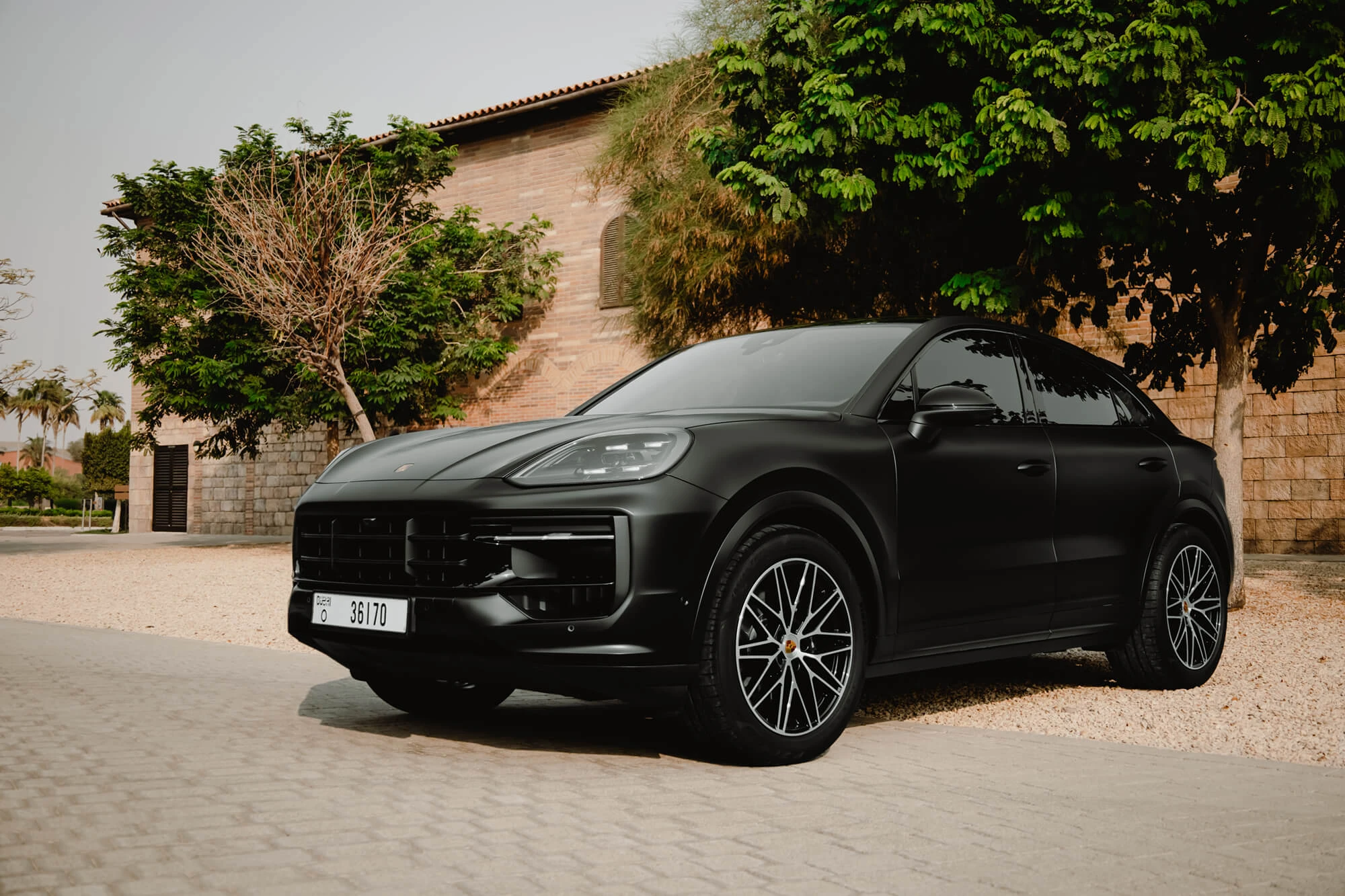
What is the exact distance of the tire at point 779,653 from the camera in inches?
170

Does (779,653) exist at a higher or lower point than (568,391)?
lower

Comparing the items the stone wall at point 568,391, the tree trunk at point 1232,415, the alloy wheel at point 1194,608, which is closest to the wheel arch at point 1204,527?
the alloy wheel at point 1194,608

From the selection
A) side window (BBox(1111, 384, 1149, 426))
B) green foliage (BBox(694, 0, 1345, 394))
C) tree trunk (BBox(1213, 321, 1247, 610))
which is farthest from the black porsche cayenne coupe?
tree trunk (BBox(1213, 321, 1247, 610))

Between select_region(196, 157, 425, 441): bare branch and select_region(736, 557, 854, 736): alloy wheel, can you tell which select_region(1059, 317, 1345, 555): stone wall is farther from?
select_region(736, 557, 854, 736): alloy wheel

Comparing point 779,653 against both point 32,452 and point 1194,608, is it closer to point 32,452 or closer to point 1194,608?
point 1194,608

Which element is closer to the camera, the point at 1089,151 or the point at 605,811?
the point at 605,811

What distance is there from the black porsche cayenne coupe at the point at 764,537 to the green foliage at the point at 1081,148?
406 centimetres

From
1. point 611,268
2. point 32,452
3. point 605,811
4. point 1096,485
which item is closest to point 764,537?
point 605,811

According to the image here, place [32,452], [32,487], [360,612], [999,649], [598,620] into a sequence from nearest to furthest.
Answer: [598,620], [360,612], [999,649], [32,487], [32,452]

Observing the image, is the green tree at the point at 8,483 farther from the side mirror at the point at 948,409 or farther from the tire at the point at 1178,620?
the side mirror at the point at 948,409

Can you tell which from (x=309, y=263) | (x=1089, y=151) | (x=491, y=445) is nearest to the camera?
(x=491, y=445)

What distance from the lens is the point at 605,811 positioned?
3.79 meters

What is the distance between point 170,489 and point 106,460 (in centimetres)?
2380

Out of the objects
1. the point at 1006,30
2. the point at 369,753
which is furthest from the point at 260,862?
the point at 1006,30
